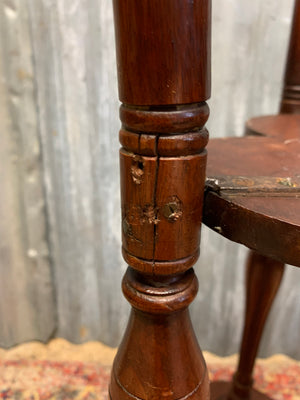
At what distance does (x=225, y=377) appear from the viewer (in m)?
1.10

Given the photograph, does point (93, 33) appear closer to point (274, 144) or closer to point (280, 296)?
point (274, 144)

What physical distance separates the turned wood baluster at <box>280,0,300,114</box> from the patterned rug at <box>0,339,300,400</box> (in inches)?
28.7

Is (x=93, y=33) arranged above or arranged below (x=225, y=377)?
above

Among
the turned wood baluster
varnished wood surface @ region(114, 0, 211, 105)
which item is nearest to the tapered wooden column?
varnished wood surface @ region(114, 0, 211, 105)

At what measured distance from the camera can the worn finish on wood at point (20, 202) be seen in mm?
927

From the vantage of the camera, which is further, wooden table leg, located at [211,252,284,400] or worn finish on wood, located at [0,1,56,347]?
worn finish on wood, located at [0,1,56,347]

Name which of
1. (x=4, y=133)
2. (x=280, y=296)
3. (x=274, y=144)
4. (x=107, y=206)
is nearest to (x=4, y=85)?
(x=4, y=133)

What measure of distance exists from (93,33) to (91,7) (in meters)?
0.05

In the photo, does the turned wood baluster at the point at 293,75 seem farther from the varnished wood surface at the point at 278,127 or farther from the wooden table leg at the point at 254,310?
the wooden table leg at the point at 254,310

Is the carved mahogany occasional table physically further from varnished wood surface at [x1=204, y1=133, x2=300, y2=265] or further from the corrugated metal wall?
the corrugated metal wall

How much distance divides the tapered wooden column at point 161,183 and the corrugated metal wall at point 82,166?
62cm

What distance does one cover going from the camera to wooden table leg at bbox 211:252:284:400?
750mm

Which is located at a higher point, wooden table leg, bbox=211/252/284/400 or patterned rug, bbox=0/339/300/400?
wooden table leg, bbox=211/252/284/400

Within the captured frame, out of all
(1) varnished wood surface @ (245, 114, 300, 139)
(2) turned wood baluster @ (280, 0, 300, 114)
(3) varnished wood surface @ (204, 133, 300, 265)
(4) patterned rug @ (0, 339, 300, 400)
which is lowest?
(4) patterned rug @ (0, 339, 300, 400)
